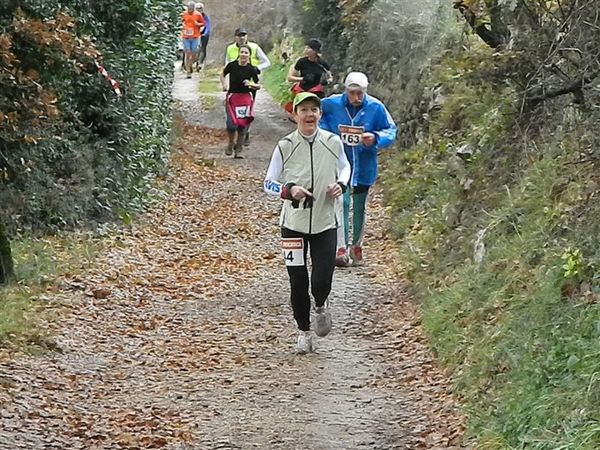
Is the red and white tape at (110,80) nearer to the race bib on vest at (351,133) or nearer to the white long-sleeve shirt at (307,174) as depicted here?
the race bib on vest at (351,133)

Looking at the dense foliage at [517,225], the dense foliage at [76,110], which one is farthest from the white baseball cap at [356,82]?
the dense foliage at [76,110]

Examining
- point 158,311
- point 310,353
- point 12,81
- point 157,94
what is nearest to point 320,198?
point 310,353

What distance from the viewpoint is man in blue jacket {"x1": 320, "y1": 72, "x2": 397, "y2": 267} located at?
1029 centimetres

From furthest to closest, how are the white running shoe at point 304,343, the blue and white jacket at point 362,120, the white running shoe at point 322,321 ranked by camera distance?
the blue and white jacket at point 362,120, the white running shoe at point 322,321, the white running shoe at point 304,343

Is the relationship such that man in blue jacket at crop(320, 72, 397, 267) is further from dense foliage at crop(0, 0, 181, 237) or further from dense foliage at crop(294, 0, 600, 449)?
dense foliage at crop(0, 0, 181, 237)

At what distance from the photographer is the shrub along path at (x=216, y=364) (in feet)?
21.7

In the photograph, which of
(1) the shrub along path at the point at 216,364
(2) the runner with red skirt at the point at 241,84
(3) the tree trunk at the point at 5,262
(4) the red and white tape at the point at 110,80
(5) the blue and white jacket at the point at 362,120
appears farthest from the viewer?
(2) the runner with red skirt at the point at 241,84

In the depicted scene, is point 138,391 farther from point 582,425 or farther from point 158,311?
point 582,425

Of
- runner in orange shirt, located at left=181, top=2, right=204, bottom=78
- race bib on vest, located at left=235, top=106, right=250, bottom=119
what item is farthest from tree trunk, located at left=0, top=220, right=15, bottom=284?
runner in orange shirt, located at left=181, top=2, right=204, bottom=78

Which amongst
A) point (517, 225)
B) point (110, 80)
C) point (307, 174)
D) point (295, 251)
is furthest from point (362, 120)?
point (110, 80)

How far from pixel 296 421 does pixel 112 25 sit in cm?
769

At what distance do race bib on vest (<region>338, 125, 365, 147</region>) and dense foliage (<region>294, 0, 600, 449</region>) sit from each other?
1.10 m

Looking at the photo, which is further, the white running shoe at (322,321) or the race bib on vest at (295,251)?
the white running shoe at (322,321)

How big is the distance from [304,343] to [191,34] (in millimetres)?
23360
